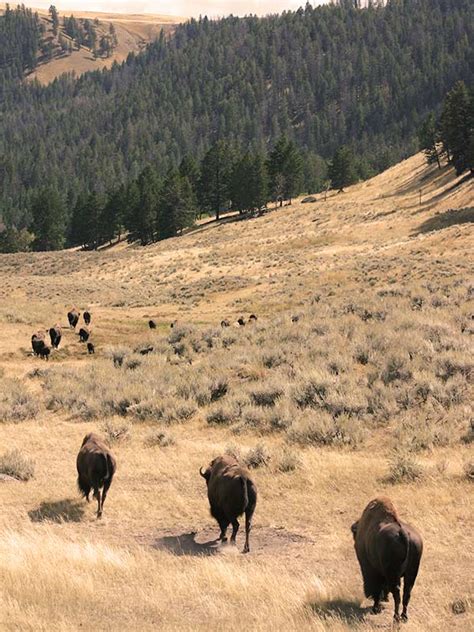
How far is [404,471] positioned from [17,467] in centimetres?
779

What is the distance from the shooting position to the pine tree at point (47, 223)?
10144cm

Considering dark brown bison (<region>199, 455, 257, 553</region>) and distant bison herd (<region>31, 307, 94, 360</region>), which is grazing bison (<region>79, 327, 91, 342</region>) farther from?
dark brown bison (<region>199, 455, 257, 553</region>)

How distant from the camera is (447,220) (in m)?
58.5

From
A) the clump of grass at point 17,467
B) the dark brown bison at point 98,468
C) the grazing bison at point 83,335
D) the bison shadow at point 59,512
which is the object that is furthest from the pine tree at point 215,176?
the bison shadow at point 59,512

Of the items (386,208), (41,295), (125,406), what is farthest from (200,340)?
(386,208)

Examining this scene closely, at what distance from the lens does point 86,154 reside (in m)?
184

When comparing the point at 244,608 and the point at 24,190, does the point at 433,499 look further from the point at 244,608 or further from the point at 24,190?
the point at 24,190

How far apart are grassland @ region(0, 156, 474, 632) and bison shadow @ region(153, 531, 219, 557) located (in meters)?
0.04

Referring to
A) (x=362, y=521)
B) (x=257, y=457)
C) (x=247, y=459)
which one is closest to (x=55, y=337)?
(x=247, y=459)

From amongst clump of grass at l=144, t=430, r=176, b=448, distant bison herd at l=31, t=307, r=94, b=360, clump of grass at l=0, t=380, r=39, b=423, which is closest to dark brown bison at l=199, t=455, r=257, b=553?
clump of grass at l=144, t=430, r=176, b=448

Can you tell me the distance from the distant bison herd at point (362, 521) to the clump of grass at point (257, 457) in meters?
2.43

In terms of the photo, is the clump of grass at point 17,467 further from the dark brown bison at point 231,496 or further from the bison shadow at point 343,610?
the bison shadow at point 343,610

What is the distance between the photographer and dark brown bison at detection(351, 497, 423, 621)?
245 inches

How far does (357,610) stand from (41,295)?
4620 centimetres
